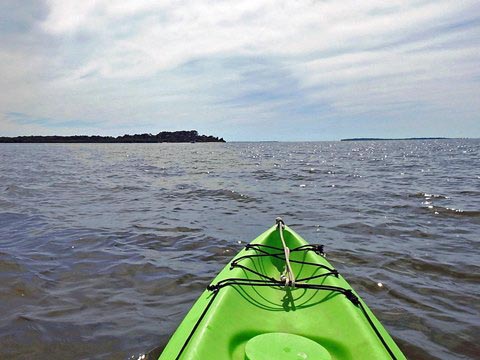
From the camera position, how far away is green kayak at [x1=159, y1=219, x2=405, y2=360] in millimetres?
2617

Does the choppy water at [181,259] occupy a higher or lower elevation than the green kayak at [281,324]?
lower

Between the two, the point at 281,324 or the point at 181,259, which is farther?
the point at 181,259

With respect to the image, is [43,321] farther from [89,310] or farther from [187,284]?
[187,284]

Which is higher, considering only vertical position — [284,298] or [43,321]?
[284,298]

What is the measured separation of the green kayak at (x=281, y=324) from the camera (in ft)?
8.59

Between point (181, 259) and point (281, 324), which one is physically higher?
point (281, 324)

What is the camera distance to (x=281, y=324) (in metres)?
3.32

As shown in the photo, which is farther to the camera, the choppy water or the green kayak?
the choppy water

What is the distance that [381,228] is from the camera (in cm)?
829

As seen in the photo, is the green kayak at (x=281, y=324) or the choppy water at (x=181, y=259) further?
the choppy water at (x=181, y=259)

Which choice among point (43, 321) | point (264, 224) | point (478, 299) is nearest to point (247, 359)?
point (43, 321)

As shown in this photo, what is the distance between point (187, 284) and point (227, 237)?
8.36ft

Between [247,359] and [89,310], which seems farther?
[89,310]

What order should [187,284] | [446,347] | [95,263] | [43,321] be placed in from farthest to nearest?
[95,263] → [187,284] → [43,321] → [446,347]
